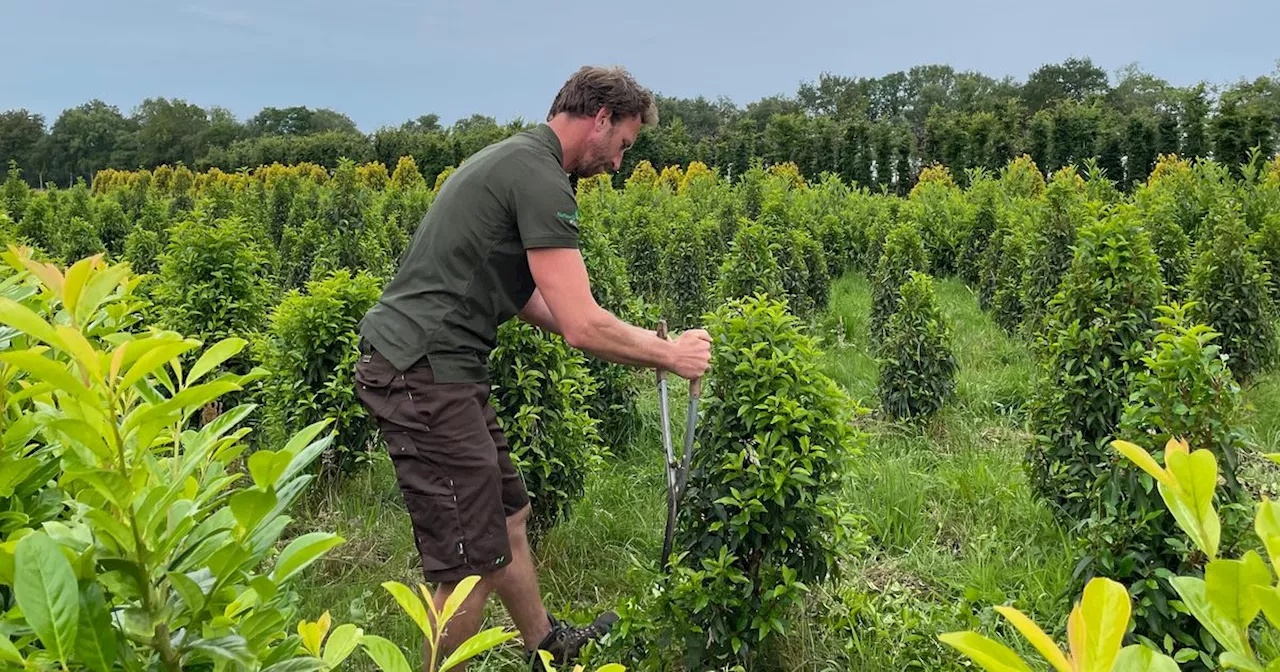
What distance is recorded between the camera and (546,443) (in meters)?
3.93

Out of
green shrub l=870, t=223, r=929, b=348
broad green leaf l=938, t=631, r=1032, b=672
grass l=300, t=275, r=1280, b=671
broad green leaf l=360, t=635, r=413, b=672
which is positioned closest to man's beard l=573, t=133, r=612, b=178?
grass l=300, t=275, r=1280, b=671

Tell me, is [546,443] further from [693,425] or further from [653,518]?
[693,425]

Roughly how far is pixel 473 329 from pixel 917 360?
135 inches

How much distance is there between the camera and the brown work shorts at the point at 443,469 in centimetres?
256

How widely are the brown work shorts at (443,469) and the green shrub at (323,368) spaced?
6.02 feet

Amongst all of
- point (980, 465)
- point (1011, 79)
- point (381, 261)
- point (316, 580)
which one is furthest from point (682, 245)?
point (1011, 79)

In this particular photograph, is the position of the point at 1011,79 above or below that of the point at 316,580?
above

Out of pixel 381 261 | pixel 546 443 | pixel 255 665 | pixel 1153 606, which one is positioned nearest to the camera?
pixel 255 665

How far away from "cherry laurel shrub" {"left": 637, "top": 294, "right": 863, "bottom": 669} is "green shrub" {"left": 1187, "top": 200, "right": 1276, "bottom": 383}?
4.07m

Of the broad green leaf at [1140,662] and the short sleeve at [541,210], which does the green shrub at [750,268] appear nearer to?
the short sleeve at [541,210]

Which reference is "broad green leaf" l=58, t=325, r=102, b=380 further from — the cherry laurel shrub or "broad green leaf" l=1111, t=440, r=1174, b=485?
the cherry laurel shrub

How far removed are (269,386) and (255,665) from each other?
13.3ft

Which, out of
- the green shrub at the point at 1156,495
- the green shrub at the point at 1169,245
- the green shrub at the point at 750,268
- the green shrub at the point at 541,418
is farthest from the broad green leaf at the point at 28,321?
the green shrub at the point at 1169,245

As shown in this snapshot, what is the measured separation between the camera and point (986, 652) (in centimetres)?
53
